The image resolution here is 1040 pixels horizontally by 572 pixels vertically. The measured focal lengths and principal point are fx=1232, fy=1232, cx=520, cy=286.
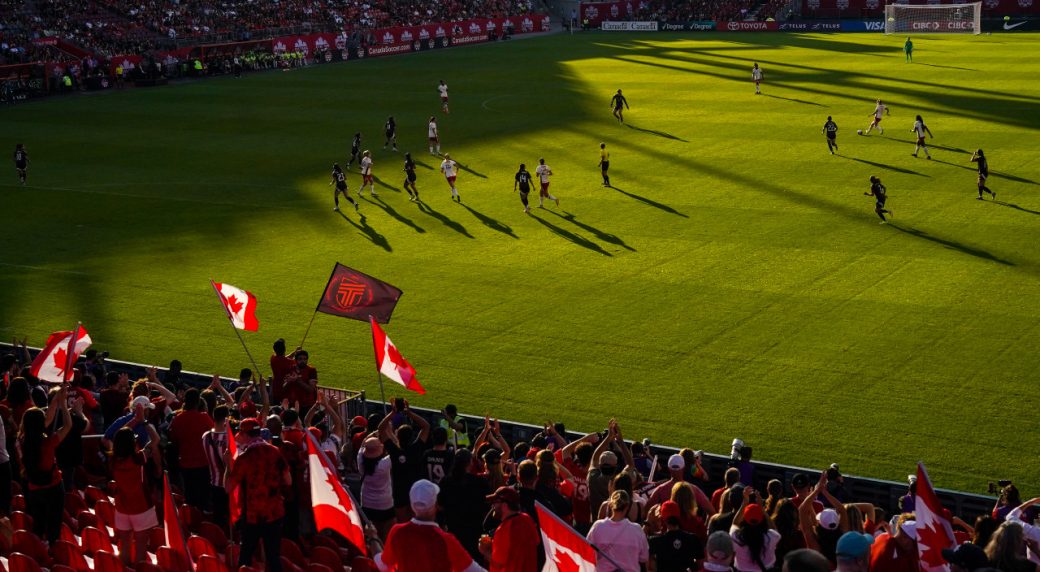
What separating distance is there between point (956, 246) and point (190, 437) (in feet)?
74.3

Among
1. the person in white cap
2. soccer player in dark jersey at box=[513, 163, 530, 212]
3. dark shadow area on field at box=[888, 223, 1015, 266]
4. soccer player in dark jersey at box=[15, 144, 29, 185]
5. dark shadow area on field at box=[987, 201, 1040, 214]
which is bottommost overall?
dark shadow area on field at box=[888, 223, 1015, 266]

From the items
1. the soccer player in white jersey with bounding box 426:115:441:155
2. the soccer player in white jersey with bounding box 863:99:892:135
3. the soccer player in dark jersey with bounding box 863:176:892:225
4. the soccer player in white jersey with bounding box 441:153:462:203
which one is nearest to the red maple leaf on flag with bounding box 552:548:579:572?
the soccer player in dark jersey with bounding box 863:176:892:225

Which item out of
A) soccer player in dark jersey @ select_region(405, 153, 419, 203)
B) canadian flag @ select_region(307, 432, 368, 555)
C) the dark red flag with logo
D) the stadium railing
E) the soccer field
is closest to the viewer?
canadian flag @ select_region(307, 432, 368, 555)

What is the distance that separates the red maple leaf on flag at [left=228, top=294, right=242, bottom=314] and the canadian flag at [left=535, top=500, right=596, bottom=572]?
474 inches

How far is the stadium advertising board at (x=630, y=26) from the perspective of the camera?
3974 inches

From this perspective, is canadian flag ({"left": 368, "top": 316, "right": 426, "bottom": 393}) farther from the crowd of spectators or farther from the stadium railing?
the stadium railing

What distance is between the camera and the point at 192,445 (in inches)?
562

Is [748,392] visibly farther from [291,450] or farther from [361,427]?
[291,450]

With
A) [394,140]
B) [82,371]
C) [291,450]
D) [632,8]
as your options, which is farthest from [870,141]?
[632,8]

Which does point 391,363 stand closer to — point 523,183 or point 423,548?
point 423,548

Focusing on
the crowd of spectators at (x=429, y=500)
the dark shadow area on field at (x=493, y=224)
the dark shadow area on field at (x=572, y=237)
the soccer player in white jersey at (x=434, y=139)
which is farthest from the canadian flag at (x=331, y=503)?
the soccer player in white jersey at (x=434, y=139)

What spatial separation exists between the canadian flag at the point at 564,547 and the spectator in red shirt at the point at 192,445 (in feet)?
19.4

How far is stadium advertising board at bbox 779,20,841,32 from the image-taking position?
307 feet

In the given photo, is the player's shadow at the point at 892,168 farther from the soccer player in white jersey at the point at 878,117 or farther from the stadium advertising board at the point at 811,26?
the stadium advertising board at the point at 811,26
